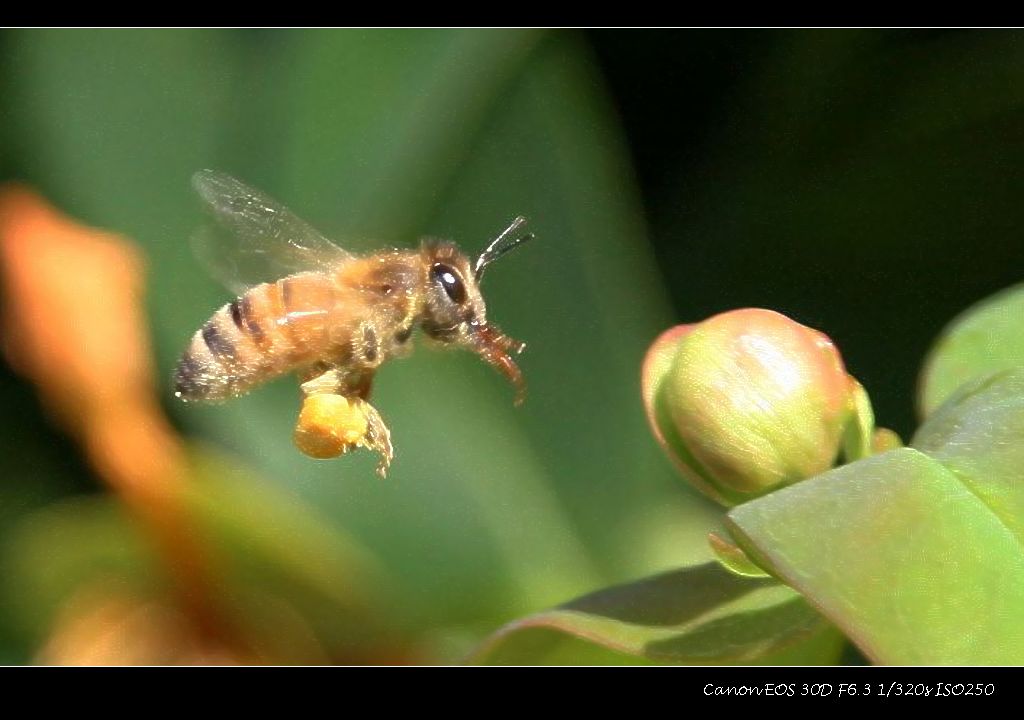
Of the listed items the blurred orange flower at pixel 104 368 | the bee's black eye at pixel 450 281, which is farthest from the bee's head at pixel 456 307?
the blurred orange flower at pixel 104 368

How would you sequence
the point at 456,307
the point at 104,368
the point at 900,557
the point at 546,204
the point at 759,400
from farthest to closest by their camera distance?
the point at 546,204 → the point at 104,368 → the point at 456,307 → the point at 759,400 → the point at 900,557

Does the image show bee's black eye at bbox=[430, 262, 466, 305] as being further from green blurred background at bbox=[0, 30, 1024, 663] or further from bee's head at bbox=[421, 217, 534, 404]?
green blurred background at bbox=[0, 30, 1024, 663]

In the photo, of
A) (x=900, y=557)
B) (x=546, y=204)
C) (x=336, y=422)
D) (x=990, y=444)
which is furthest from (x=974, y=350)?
(x=546, y=204)

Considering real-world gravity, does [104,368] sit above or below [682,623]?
above

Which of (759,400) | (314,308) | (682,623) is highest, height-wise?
(314,308)

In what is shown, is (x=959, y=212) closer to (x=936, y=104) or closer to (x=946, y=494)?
(x=936, y=104)

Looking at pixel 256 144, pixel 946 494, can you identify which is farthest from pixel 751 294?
pixel 946 494

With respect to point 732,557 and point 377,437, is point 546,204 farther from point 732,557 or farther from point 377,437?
point 732,557
